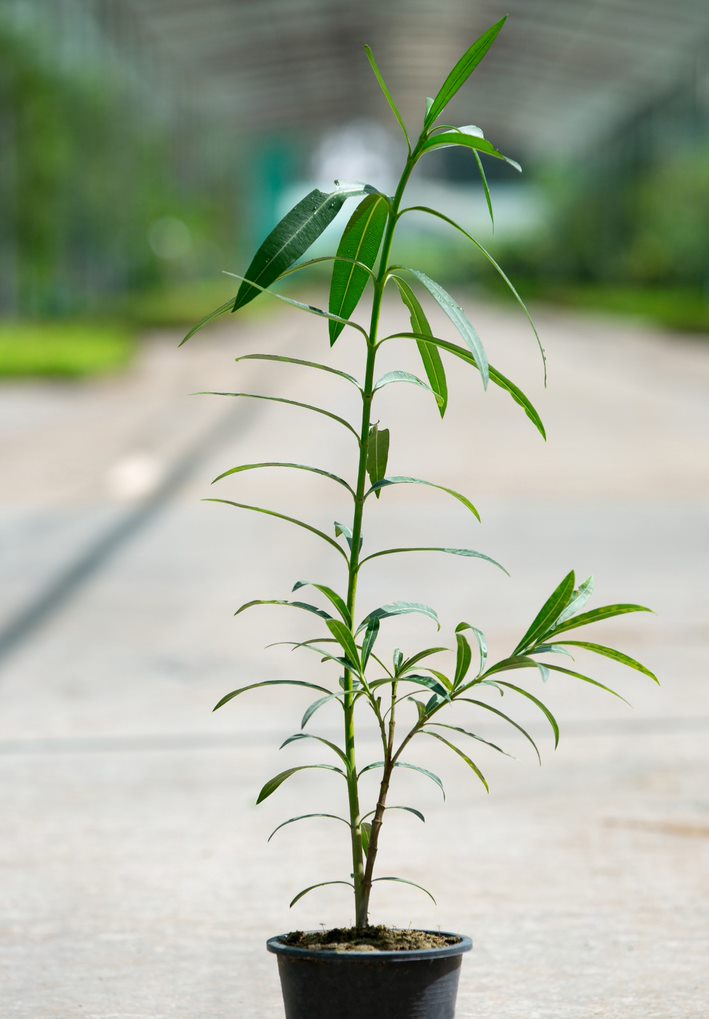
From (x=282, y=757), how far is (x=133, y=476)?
6.16 meters

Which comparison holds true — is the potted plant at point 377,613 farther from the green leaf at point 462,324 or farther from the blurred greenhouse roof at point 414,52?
the blurred greenhouse roof at point 414,52

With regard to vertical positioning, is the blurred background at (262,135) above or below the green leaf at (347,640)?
above

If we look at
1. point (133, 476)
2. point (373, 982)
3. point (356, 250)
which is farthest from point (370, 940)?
point (133, 476)

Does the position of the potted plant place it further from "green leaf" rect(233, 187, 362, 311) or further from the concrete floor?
the concrete floor

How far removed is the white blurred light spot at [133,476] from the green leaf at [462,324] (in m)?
7.45

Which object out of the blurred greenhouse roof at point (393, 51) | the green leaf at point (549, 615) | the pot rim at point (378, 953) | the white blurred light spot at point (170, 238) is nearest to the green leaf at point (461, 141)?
the green leaf at point (549, 615)

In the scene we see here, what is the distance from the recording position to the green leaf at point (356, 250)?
6.74ft

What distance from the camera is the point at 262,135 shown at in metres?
56.1

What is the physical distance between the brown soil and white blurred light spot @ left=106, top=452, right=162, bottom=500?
7.31m

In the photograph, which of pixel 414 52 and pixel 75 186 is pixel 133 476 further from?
pixel 414 52

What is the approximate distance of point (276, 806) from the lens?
3895mm

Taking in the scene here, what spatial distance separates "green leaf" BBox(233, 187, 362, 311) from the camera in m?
1.89

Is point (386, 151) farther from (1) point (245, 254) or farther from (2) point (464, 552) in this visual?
(2) point (464, 552)

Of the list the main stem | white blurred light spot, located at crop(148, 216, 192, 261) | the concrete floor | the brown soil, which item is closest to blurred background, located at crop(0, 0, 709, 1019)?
the concrete floor
